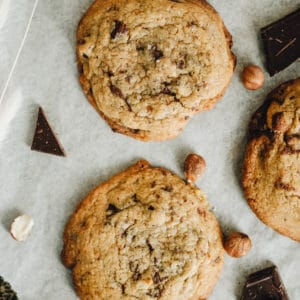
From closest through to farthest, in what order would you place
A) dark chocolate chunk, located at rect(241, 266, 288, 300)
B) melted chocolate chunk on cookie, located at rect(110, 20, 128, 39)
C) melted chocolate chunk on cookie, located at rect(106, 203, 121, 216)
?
1. melted chocolate chunk on cookie, located at rect(110, 20, 128, 39)
2. melted chocolate chunk on cookie, located at rect(106, 203, 121, 216)
3. dark chocolate chunk, located at rect(241, 266, 288, 300)

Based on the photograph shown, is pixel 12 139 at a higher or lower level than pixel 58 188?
higher

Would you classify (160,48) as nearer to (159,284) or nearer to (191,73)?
(191,73)

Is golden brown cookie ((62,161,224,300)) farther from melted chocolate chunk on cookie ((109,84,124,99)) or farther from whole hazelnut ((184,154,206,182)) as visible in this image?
melted chocolate chunk on cookie ((109,84,124,99))

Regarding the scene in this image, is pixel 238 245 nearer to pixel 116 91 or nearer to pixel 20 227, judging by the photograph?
pixel 116 91

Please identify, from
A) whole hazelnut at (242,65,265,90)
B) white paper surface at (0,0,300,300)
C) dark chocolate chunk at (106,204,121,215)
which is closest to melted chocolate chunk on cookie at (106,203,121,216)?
dark chocolate chunk at (106,204,121,215)

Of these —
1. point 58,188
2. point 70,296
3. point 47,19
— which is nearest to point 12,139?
point 58,188

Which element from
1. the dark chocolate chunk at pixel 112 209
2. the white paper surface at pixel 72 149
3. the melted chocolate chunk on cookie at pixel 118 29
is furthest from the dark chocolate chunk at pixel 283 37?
the dark chocolate chunk at pixel 112 209
